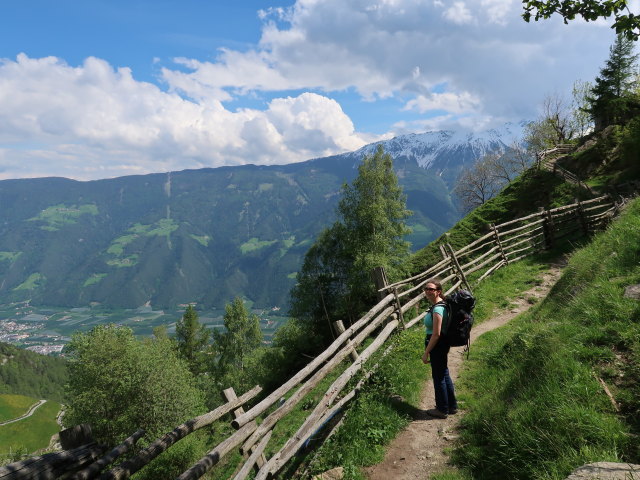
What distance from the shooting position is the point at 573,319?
6008 millimetres

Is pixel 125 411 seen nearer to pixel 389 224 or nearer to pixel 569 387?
pixel 389 224

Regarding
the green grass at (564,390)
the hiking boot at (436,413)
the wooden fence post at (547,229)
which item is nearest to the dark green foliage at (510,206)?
the wooden fence post at (547,229)

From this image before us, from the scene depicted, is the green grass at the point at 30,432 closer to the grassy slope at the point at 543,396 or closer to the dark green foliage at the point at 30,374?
the dark green foliage at the point at 30,374

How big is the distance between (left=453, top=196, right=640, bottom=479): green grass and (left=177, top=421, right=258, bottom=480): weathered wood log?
138 inches

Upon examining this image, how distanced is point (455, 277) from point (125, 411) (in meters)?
29.8

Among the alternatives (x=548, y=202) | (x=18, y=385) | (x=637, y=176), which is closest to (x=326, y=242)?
(x=548, y=202)

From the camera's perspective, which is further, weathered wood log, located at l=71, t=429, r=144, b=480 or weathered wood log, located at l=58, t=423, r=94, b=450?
weathered wood log, located at l=58, t=423, r=94, b=450

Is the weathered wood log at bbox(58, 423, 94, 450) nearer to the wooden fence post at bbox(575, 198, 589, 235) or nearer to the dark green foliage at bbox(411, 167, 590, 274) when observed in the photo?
the wooden fence post at bbox(575, 198, 589, 235)

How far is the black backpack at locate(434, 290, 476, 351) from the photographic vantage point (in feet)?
19.7

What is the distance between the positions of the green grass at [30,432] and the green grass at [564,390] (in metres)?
114

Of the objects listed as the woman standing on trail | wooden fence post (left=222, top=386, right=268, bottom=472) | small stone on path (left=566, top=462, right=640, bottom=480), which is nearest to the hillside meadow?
wooden fence post (left=222, top=386, right=268, bottom=472)

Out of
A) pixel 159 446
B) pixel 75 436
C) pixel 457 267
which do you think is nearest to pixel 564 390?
pixel 159 446

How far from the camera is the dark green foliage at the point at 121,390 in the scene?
95.9ft

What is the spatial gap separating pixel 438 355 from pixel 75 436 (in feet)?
18.7
